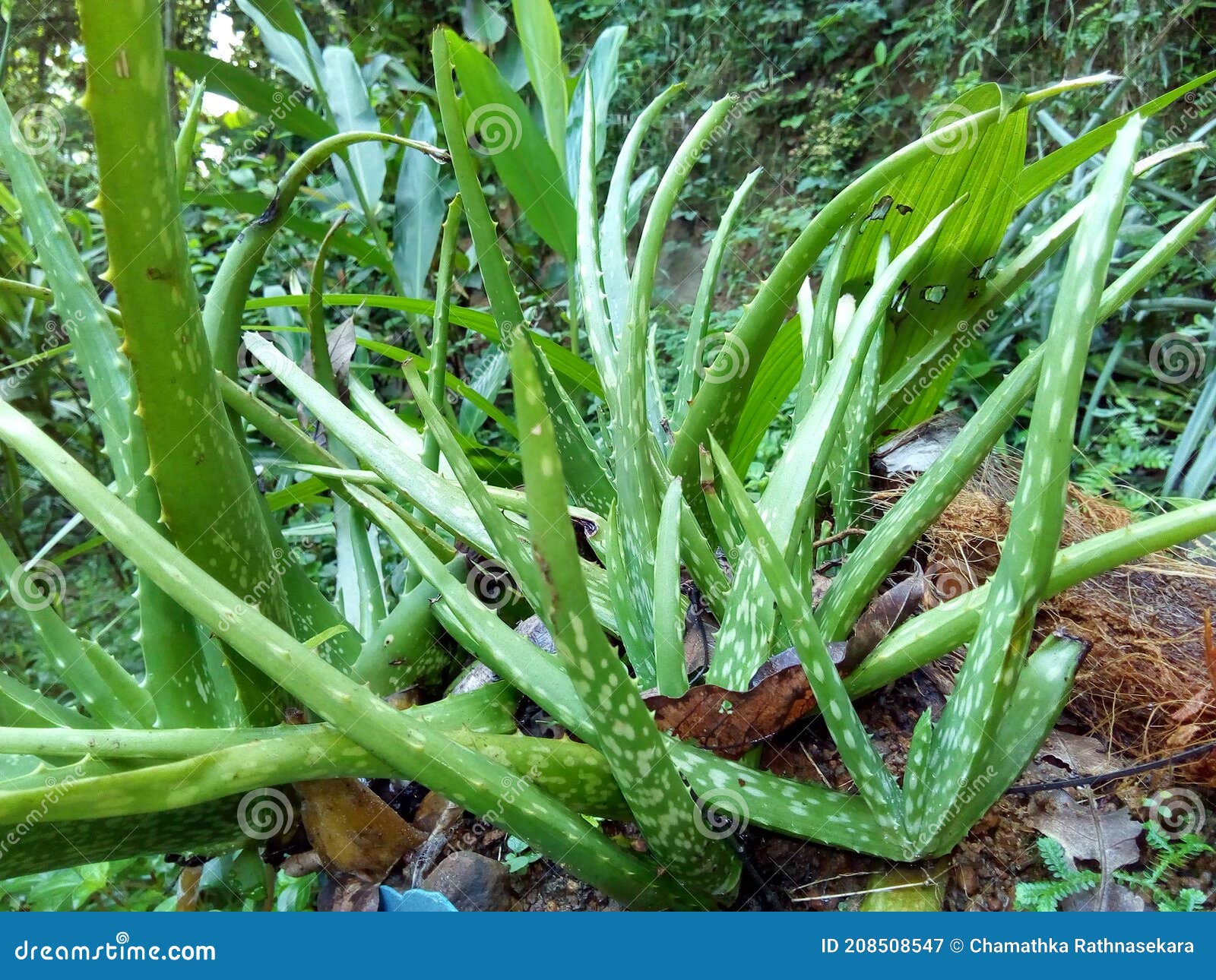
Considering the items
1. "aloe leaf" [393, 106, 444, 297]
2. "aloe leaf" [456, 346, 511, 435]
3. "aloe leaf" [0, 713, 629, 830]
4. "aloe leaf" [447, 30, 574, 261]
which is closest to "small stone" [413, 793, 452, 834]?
"aloe leaf" [0, 713, 629, 830]

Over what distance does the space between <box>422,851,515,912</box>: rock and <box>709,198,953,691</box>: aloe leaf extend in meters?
0.18

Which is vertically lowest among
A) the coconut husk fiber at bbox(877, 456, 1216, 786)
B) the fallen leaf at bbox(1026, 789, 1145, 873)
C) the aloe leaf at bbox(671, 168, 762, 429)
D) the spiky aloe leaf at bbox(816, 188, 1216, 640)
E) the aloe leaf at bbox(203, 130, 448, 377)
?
the coconut husk fiber at bbox(877, 456, 1216, 786)

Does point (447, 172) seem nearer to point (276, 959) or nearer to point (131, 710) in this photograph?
point (131, 710)

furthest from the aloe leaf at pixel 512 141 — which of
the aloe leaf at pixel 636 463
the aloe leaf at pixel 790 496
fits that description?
the aloe leaf at pixel 790 496

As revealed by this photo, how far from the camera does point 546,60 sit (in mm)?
1349

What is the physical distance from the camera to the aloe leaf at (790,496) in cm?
45

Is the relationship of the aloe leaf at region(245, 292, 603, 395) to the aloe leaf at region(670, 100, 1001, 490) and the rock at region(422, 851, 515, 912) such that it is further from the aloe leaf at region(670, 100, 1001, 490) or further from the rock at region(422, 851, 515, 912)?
the rock at region(422, 851, 515, 912)

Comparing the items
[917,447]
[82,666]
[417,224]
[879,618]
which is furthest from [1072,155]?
[417,224]

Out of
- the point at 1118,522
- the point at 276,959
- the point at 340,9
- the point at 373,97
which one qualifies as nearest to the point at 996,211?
the point at 1118,522

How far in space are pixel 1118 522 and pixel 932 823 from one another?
0.63 m

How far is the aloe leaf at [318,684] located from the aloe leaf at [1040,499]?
201 mm

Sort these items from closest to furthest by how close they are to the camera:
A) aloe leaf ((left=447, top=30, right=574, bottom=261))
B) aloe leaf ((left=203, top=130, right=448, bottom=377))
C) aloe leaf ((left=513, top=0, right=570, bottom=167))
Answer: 1. aloe leaf ((left=203, top=130, right=448, bottom=377))
2. aloe leaf ((left=447, top=30, right=574, bottom=261))
3. aloe leaf ((left=513, top=0, right=570, bottom=167))

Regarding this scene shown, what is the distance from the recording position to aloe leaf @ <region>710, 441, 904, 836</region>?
0.36 m

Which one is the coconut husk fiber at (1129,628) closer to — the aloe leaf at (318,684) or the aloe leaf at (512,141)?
the aloe leaf at (318,684)
